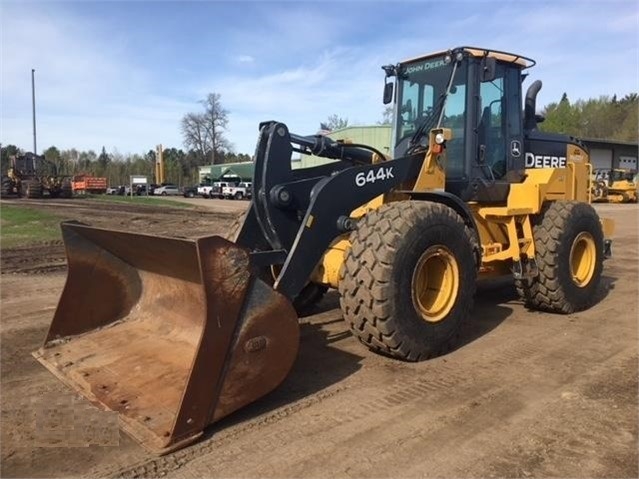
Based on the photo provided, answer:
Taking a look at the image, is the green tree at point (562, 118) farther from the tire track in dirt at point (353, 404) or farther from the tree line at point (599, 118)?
the tire track in dirt at point (353, 404)

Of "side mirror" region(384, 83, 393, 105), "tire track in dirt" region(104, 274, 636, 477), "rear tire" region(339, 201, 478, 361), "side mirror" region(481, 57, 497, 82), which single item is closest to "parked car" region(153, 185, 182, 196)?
"side mirror" region(384, 83, 393, 105)

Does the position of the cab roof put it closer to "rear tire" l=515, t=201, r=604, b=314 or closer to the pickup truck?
"rear tire" l=515, t=201, r=604, b=314

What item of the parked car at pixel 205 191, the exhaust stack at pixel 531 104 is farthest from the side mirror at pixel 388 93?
the parked car at pixel 205 191

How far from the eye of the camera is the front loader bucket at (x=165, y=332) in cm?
331

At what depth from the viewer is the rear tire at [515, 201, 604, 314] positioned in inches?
Answer: 239

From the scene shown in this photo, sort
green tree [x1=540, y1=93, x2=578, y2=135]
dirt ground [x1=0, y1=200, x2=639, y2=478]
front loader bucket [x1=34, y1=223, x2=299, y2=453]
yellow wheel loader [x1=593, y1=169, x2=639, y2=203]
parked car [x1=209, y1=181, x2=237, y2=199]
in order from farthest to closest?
1. green tree [x1=540, y1=93, x2=578, y2=135]
2. parked car [x1=209, y1=181, x2=237, y2=199]
3. yellow wheel loader [x1=593, y1=169, x2=639, y2=203]
4. front loader bucket [x1=34, y1=223, x2=299, y2=453]
5. dirt ground [x1=0, y1=200, x2=639, y2=478]

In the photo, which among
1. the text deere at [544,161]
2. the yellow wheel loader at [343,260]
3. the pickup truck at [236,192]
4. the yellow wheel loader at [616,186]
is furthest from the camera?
the pickup truck at [236,192]

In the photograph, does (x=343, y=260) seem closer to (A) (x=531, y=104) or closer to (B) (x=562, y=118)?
(A) (x=531, y=104)

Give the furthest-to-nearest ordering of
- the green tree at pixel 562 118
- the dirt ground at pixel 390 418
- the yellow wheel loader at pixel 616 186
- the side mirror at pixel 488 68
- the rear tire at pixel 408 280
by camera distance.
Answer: the green tree at pixel 562 118
the yellow wheel loader at pixel 616 186
the side mirror at pixel 488 68
the rear tire at pixel 408 280
the dirt ground at pixel 390 418

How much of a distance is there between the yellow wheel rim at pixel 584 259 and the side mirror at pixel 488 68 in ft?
7.48

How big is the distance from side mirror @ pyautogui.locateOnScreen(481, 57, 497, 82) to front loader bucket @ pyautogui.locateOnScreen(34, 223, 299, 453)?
3.35m

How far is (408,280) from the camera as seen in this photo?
439cm

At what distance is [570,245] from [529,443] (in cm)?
351

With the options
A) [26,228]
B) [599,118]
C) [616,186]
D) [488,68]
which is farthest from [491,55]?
[599,118]
